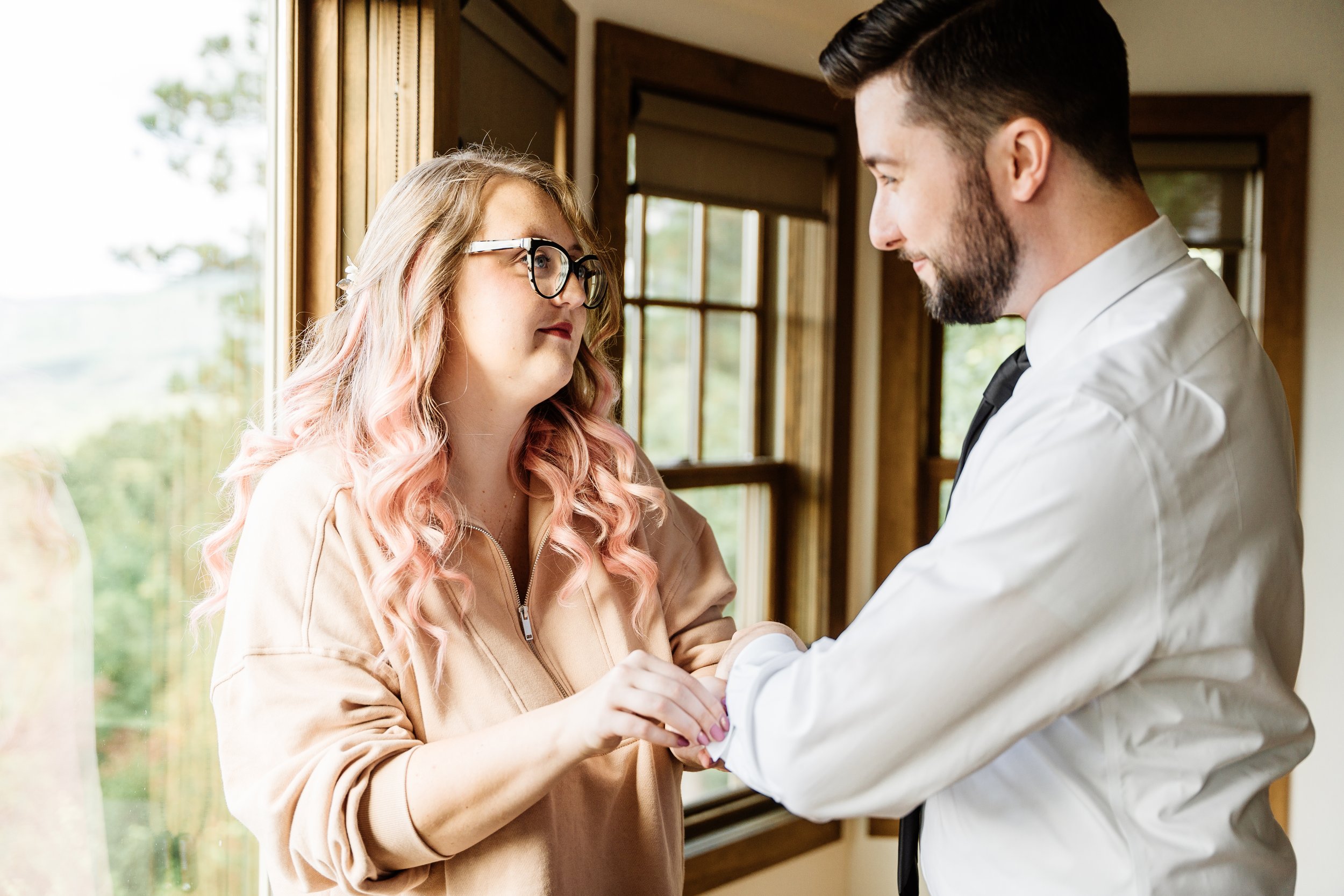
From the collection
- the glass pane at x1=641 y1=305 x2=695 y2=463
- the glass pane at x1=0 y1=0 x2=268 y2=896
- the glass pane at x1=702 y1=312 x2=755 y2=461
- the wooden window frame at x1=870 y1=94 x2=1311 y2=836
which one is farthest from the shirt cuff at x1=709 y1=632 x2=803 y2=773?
the wooden window frame at x1=870 y1=94 x2=1311 y2=836

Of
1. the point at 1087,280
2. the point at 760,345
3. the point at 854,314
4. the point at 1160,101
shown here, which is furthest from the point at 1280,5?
the point at 1087,280

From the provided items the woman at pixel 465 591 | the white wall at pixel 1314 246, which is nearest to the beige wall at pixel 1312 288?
the white wall at pixel 1314 246

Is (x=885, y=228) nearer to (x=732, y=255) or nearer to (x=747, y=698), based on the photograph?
(x=747, y=698)

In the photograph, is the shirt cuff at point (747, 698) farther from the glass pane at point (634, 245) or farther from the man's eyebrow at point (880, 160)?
the glass pane at point (634, 245)

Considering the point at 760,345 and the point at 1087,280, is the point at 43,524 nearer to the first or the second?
the point at 1087,280

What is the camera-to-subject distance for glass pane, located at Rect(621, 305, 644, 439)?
2688 millimetres

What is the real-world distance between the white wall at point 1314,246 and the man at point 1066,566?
257cm

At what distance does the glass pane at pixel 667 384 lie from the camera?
279cm

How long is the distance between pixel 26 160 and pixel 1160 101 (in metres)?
3.21

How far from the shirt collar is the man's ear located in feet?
0.34

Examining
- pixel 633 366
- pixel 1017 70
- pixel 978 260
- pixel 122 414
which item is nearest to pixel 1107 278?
pixel 978 260

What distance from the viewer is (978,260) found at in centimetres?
110

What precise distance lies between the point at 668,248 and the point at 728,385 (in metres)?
0.48

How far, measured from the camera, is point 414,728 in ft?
3.91
